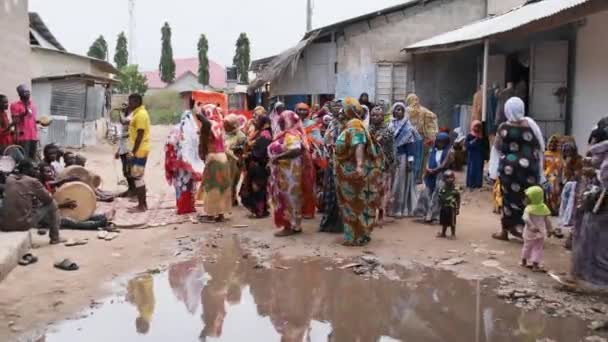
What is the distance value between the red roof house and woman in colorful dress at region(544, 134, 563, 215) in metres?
49.0

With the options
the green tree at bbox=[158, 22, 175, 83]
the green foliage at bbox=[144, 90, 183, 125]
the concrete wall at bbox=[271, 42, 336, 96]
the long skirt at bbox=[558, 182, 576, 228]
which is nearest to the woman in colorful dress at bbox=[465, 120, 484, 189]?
the long skirt at bbox=[558, 182, 576, 228]

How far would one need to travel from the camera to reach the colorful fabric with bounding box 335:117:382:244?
7.14 meters

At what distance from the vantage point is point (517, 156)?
23.8 feet

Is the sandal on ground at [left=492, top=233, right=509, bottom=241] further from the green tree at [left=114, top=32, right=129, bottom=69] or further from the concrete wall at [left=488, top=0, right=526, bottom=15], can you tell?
the green tree at [left=114, top=32, right=129, bottom=69]

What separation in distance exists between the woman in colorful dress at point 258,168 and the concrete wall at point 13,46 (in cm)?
678

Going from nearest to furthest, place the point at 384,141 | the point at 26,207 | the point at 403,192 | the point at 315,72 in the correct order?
the point at 26,207, the point at 384,141, the point at 403,192, the point at 315,72

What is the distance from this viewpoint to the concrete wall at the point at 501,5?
1692 cm

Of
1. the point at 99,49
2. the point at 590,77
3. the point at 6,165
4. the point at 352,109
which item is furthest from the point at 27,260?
the point at 99,49

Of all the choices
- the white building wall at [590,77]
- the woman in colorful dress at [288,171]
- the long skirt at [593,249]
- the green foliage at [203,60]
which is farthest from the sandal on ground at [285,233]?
the green foliage at [203,60]

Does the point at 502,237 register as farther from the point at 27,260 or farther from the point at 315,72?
the point at 315,72

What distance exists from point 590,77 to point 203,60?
5284 centimetres

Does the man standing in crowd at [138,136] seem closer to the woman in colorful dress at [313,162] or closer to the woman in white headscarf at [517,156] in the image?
the woman in colorful dress at [313,162]

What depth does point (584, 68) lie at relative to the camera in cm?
1080

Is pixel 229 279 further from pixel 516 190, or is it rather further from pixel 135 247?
pixel 516 190
